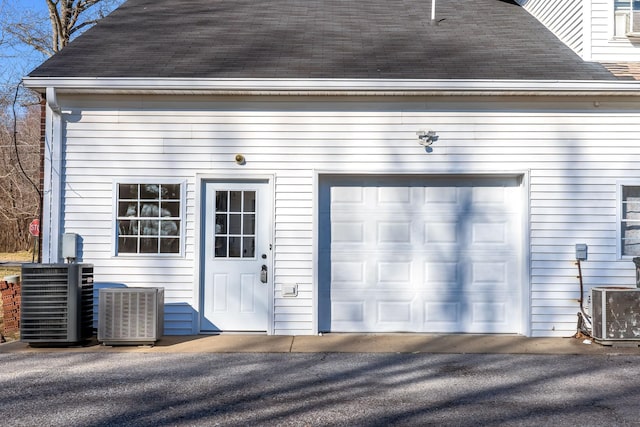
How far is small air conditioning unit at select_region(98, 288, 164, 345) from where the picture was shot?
8016 millimetres

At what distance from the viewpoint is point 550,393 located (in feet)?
19.9

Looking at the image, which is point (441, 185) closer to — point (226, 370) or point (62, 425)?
point (226, 370)

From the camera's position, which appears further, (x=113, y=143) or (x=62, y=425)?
(x=113, y=143)

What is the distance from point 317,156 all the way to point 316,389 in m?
3.67

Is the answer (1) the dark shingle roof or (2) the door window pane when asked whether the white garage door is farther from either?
(1) the dark shingle roof

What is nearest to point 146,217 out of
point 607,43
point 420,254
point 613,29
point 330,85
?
point 330,85

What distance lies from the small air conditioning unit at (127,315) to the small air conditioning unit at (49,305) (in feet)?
1.12

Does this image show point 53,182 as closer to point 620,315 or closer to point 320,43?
point 320,43

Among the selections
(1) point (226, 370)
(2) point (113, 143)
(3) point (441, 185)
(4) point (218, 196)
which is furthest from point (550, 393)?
(2) point (113, 143)

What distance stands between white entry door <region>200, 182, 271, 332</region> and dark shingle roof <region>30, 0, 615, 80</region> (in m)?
1.62

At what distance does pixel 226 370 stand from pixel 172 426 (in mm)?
1904

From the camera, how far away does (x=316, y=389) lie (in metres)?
6.16

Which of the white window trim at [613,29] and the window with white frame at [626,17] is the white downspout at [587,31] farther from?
the window with white frame at [626,17]

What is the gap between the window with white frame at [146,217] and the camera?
8961 mm
